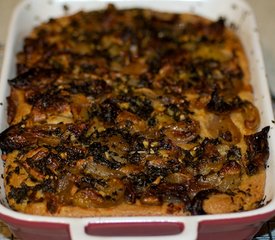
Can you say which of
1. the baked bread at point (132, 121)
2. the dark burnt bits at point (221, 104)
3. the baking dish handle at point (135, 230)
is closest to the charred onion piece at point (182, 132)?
the baked bread at point (132, 121)

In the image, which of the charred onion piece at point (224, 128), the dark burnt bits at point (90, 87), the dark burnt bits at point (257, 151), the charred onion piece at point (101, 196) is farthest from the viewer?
the dark burnt bits at point (90, 87)

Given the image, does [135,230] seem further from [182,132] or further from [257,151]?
[257,151]

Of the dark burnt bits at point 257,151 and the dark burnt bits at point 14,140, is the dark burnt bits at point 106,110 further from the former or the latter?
the dark burnt bits at point 257,151

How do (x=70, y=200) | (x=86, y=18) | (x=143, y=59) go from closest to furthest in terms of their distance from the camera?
(x=70, y=200) < (x=143, y=59) < (x=86, y=18)

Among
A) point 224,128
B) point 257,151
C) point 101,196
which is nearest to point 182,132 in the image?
point 224,128

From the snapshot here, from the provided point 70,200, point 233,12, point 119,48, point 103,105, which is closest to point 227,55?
point 233,12

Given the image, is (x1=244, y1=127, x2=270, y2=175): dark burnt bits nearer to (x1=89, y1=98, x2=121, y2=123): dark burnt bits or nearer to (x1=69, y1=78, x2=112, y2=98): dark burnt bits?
(x1=89, y1=98, x2=121, y2=123): dark burnt bits

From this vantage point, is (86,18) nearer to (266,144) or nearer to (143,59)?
(143,59)
